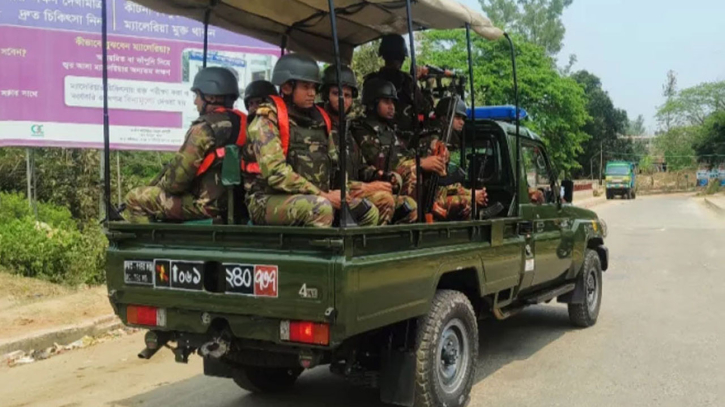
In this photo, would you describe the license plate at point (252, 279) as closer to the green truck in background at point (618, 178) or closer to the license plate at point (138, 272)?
the license plate at point (138, 272)

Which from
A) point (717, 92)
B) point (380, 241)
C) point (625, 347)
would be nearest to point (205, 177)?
point (380, 241)

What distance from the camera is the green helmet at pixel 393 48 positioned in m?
5.51

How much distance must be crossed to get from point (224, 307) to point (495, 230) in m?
2.14

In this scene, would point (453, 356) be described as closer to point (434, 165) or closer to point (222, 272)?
point (434, 165)

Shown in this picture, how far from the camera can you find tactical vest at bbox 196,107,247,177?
410 cm

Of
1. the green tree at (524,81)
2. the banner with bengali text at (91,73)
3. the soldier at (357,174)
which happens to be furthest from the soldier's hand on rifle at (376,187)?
the green tree at (524,81)

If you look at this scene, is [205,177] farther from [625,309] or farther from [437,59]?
[437,59]

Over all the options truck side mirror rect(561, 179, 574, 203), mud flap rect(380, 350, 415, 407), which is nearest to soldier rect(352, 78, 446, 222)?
mud flap rect(380, 350, 415, 407)

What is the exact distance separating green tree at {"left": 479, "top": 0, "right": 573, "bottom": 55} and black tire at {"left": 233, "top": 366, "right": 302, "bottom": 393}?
4010 cm

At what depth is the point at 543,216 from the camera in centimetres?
589

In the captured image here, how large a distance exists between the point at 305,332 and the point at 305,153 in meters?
1.10

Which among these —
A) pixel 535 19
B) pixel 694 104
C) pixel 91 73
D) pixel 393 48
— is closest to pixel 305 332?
pixel 393 48

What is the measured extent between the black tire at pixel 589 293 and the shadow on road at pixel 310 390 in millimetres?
503

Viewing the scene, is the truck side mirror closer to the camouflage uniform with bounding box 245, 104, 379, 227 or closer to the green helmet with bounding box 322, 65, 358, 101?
the green helmet with bounding box 322, 65, 358, 101
